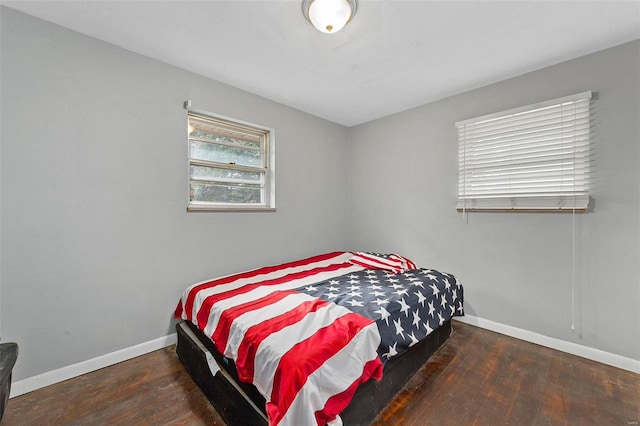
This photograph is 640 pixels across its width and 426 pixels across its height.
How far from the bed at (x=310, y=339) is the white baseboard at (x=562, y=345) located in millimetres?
489

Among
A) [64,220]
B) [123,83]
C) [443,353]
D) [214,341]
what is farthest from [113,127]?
[443,353]

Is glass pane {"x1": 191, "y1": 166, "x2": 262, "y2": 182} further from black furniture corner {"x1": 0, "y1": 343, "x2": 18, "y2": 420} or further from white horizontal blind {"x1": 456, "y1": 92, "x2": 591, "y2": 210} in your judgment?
white horizontal blind {"x1": 456, "y1": 92, "x2": 591, "y2": 210}

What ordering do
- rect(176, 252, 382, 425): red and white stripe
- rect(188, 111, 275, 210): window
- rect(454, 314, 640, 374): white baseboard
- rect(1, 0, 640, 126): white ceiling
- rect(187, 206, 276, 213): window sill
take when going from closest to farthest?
rect(176, 252, 382, 425): red and white stripe, rect(1, 0, 640, 126): white ceiling, rect(454, 314, 640, 374): white baseboard, rect(187, 206, 276, 213): window sill, rect(188, 111, 275, 210): window

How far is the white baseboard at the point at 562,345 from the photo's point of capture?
1.95 meters

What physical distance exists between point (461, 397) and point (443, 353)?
0.53 metres

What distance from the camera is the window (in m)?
2.54

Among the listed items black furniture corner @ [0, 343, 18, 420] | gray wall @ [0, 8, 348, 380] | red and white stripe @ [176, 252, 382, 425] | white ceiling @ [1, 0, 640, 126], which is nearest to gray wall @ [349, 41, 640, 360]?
white ceiling @ [1, 0, 640, 126]

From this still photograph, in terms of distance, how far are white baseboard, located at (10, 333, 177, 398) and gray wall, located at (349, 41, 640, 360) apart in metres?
2.70

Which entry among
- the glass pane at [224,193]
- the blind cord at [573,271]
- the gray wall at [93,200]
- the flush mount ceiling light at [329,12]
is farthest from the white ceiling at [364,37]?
the blind cord at [573,271]

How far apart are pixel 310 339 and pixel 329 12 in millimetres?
1889

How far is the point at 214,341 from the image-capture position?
5.26 ft

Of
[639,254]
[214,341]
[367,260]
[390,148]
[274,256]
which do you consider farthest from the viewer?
[390,148]

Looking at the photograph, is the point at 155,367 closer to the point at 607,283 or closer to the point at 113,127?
the point at 113,127

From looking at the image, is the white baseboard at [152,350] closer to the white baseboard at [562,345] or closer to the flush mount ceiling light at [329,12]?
the white baseboard at [562,345]
